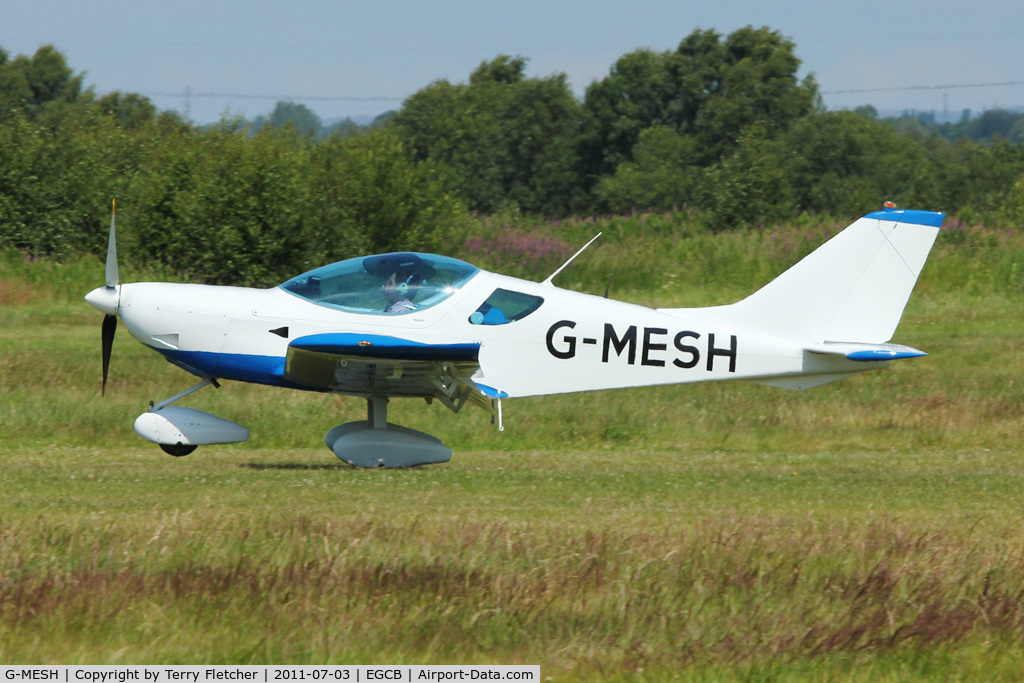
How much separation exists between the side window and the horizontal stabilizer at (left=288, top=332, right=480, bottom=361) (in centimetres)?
67

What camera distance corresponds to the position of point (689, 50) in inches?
2635

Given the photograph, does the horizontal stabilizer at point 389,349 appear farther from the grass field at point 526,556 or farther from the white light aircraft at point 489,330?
the grass field at point 526,556

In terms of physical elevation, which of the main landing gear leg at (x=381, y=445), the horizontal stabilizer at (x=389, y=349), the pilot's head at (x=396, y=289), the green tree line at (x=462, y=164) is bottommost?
the main landing gear leg at (x=381, y=445)

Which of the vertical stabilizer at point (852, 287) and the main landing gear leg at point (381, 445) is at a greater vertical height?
the vertical stabilizer at point (852, 287)

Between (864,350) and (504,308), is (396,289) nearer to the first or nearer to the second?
(504,308)

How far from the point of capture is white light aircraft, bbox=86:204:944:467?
10.1m

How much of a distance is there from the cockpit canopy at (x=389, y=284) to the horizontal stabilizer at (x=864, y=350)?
3.20 m

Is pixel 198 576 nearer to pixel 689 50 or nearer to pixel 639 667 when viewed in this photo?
pixel 639 667

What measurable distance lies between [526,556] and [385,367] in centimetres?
388

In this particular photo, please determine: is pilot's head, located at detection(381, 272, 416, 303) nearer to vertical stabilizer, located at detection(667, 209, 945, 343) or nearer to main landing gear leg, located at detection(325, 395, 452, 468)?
main landing gear leg, located at detection(325, 395, 452, 468)

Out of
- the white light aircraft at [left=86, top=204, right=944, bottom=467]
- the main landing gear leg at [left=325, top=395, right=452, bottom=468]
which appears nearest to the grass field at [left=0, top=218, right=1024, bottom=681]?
the main landing gear leg at [left=325, top=395, right=452, bottom=468]

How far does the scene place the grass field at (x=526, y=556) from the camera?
5.76 metres

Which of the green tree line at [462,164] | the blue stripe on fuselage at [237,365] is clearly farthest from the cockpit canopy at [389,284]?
the green tree line at [462,164]

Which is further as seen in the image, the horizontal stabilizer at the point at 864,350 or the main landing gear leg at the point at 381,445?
the main landing gear leg at the point at 381,445
